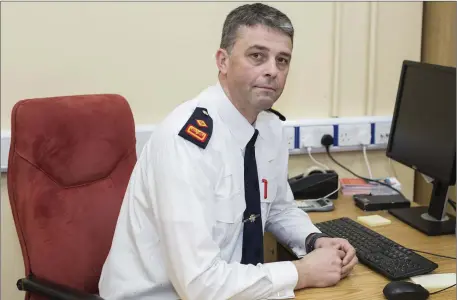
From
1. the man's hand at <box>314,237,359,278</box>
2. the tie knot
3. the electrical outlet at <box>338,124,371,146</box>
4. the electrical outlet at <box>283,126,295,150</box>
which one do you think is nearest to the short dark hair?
the tie knot

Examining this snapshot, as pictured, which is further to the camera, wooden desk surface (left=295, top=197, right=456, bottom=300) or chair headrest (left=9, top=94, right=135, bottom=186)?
chair headrest (left=9, top=94, right=135, bottom=186)

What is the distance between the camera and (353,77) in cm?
217

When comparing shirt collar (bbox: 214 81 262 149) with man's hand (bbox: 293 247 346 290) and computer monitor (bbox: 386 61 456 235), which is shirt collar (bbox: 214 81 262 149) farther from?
computer monitor (bbox: 386 61 456 235)

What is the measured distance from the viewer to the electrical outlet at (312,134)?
2.10 m

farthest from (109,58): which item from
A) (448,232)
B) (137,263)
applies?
(448,232)

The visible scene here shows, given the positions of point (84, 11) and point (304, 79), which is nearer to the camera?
point (84, 11)

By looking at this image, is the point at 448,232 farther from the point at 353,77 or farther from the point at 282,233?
the point at 353,77

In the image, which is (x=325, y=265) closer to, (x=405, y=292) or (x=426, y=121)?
(x=405, y=292)

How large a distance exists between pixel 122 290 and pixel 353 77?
1330mm

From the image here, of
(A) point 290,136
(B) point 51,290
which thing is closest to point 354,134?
(A) point 290,136

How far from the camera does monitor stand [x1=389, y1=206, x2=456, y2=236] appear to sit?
1606 mm

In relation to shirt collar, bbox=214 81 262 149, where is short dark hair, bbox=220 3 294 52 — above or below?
above

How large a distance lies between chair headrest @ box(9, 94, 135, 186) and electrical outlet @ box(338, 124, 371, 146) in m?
0.93

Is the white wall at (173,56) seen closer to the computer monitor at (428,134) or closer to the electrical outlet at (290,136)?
the electrical outlet at (290,136)
